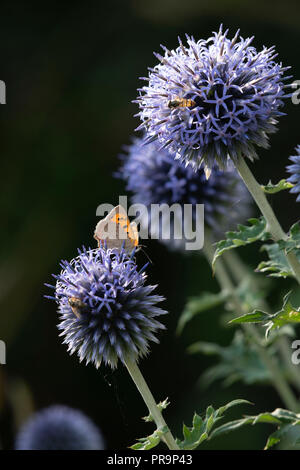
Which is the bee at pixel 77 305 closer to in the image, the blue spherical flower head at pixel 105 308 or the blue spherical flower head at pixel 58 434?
the blue spherical flower head at pixel 105 308

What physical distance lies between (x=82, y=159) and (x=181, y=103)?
17.9 ft

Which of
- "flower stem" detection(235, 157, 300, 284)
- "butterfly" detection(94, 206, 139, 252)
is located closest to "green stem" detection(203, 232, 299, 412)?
"butterfly" detection(94, 206, 139, 252)

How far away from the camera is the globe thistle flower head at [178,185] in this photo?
12.5ft

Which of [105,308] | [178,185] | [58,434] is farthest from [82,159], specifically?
[105,308]

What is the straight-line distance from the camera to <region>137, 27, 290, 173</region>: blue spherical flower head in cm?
238

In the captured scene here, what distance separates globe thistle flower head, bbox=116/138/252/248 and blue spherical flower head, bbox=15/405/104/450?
4.44 feet

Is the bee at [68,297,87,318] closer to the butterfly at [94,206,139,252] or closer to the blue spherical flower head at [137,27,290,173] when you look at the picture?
the butterfly at [94,206,139,252]

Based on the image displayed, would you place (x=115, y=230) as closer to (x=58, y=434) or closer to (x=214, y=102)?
(x=214, y=102)

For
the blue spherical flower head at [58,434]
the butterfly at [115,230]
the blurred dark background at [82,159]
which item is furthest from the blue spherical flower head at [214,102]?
the blurred dark background at [82,159]

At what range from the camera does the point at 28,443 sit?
3877mm
